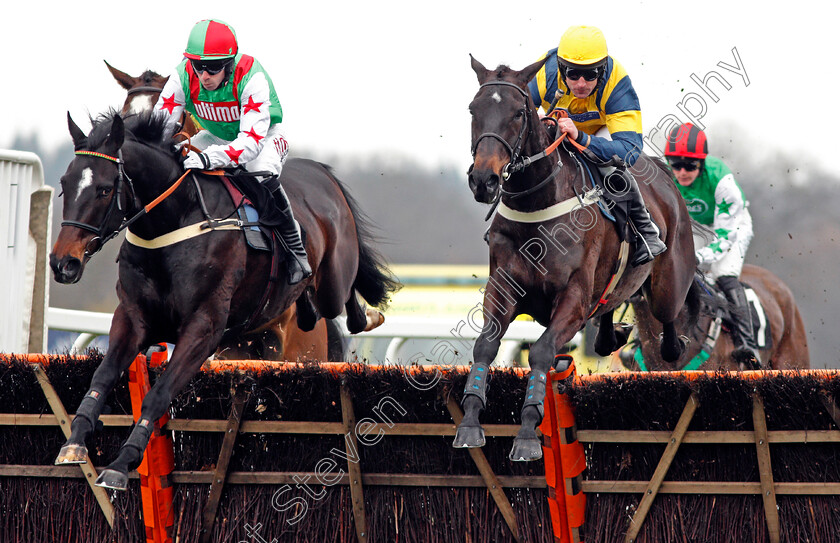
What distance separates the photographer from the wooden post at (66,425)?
4.64 meters

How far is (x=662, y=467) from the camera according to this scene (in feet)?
14.0

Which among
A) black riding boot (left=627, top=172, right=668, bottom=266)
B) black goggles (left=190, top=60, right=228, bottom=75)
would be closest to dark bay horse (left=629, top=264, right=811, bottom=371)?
black riding boot (left=627, top=172, right=668, bottom=266)

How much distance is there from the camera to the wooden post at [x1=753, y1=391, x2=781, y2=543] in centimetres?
420

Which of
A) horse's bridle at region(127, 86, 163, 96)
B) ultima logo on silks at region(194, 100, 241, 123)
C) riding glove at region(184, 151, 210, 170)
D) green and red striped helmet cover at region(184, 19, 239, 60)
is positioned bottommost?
horse's bridle at region(127, 86, 163, 96)

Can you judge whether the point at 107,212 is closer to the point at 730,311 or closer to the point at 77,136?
the point at 77,136

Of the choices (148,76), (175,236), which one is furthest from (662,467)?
(148,76)

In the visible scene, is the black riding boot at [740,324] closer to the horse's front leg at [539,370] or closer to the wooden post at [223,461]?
the horse's front leg at [539,370]

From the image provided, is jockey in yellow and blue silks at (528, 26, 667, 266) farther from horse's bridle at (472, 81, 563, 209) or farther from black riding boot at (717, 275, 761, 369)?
black riding boot at (717, 275, 761, 369)

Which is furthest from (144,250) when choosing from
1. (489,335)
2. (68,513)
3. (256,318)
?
(489,335)

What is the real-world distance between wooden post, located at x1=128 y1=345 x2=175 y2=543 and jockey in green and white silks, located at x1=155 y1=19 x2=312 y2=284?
1.03 meters

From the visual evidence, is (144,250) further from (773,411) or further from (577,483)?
(773,411)

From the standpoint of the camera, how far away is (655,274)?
233 inches

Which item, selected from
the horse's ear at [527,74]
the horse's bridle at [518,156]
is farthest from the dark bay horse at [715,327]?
the horse's ear at [527,74]

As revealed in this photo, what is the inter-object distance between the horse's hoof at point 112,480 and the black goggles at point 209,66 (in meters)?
2.13
